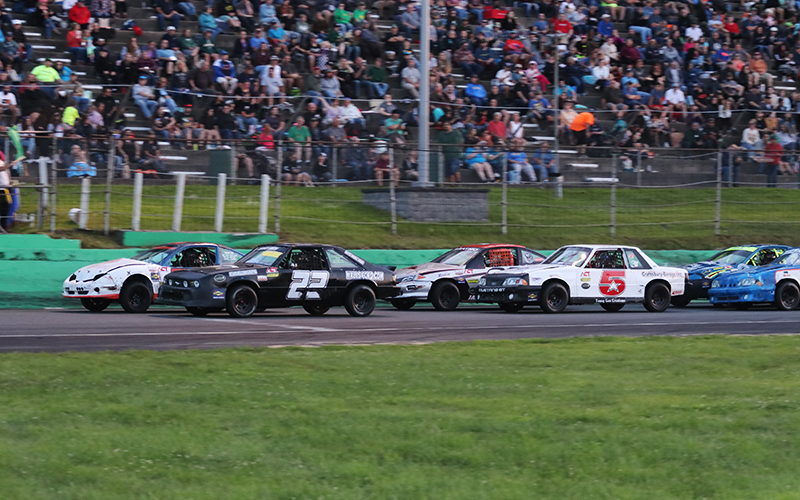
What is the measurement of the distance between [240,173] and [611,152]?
8.31m

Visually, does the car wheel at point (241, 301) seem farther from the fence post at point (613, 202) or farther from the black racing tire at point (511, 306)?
the fence post at point (613, 202)

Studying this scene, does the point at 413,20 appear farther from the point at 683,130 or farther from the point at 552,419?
the point at 552,419

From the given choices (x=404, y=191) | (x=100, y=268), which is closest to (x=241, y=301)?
(x=100, y=268)

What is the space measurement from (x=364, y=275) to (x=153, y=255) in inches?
141

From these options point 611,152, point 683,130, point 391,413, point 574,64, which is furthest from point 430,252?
point 391,413

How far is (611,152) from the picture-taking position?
76.5 feet

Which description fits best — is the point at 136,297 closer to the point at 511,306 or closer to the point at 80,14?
the point at 511,306

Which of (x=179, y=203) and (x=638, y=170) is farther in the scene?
(x=638, y=170)

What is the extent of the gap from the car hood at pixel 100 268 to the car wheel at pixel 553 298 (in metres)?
6.75

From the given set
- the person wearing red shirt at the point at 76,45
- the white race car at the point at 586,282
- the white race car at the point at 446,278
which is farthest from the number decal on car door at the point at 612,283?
the person wearing red shirt at the point at 76,45

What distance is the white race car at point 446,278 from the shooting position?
18.9m

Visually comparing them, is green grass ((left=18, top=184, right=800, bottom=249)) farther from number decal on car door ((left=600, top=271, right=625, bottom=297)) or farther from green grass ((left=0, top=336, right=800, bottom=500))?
green grass ((left=0, top=336, right=800, bottom=500))

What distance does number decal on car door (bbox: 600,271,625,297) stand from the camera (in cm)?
1917

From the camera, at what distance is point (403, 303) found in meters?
19.3
